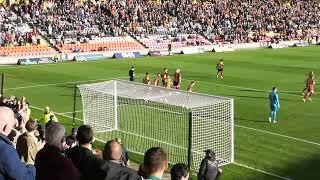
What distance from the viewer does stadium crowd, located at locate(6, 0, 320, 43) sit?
58188 millimetres

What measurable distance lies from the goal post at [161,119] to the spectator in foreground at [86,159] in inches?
335

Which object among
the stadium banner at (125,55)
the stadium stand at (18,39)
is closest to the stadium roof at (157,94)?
the stadium stand at (18,39)

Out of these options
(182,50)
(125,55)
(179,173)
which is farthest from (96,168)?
(182,50)

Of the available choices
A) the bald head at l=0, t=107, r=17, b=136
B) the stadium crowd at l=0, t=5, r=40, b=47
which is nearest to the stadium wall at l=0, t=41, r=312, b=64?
the stadium crowd at l=0, t=5, r=40, b=47

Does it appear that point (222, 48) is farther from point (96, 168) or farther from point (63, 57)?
point (96, 168)

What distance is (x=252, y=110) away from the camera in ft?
87.0

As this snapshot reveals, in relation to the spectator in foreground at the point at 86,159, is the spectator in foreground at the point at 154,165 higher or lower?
higher

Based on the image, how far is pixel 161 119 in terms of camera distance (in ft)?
72.9

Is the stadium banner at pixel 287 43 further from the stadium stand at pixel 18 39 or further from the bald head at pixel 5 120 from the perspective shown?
the bald head at pixel 5 120

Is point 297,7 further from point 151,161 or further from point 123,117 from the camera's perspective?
point 151,161

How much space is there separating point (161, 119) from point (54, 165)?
15.8 meters

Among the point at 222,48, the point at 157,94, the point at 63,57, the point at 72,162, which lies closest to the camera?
the point at 72,162

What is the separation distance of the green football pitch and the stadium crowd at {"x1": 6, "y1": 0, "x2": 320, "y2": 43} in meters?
9.54

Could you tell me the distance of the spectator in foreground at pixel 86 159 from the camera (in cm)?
655
